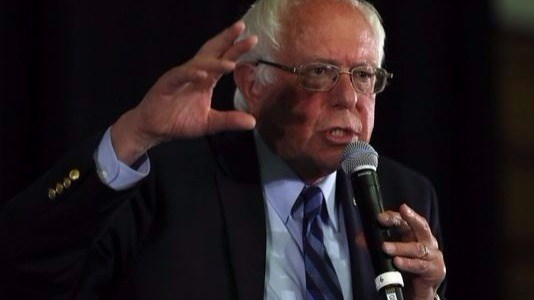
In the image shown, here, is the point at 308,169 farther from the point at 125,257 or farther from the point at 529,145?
the point at 529,145

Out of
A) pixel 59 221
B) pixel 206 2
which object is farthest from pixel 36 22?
pixel 59 221

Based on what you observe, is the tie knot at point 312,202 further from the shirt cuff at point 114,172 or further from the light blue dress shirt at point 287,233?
the shirt cuff at point 114,172

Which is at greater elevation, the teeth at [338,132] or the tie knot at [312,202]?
the teeth at [338,132]

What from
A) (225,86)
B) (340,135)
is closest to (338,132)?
(340,135)

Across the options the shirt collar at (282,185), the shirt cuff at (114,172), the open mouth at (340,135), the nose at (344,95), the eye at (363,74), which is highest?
the shirt cuff at (114,172)

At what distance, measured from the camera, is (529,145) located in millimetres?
2855

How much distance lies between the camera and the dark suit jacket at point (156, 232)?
60.8 inches

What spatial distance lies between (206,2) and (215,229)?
828mm

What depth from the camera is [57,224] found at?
154cm

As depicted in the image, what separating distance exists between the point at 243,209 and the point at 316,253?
15 centimetres

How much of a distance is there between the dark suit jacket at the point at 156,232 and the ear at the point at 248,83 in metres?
0.08

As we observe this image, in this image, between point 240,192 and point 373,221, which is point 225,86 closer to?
point 240,192

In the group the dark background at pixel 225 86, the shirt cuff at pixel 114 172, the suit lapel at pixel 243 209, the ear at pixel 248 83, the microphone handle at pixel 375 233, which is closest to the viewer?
the microphone handle at pixel 375 233

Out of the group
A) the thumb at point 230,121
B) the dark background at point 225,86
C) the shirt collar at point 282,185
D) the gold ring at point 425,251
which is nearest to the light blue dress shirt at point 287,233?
the shirt collar at point 282,185
